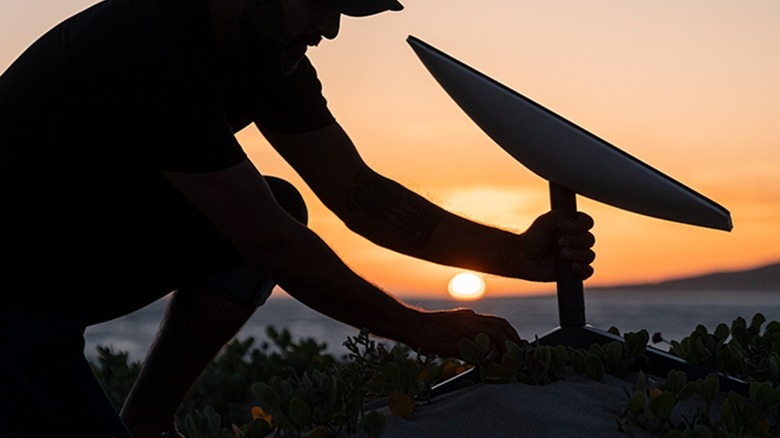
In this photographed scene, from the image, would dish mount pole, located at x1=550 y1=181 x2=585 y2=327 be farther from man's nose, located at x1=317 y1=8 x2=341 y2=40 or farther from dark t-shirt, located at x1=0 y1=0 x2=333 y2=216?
dark t-shirt, located at x1=0 y1=0 x2=333 y2=216

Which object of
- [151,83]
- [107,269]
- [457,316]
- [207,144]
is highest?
[151,83]

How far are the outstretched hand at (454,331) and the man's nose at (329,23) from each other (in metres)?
1.01

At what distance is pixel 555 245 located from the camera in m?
3.38

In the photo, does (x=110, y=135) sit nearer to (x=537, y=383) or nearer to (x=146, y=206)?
(x=146, y=206)

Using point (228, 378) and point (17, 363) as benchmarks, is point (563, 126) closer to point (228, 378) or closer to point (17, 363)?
point (17, 363)

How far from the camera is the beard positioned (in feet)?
10.5

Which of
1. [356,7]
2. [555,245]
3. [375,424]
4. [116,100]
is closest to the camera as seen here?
[375,424]

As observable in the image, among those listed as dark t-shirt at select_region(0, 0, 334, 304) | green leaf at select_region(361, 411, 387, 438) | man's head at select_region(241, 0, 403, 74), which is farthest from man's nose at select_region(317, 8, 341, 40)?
green leaf at select_region(361, 411, 387, 438)

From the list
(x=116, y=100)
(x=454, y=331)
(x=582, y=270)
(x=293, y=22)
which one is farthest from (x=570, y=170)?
(x=116, y=100)

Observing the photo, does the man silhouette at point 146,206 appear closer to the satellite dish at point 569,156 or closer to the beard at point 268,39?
the beard at point 268,39

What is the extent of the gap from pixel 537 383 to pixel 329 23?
1376 millimetres

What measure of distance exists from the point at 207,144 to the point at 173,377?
144 cm

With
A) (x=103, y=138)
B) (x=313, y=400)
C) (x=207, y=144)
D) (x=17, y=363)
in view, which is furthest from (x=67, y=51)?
(x=313, y=400)

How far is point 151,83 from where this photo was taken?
2922 millimetres
